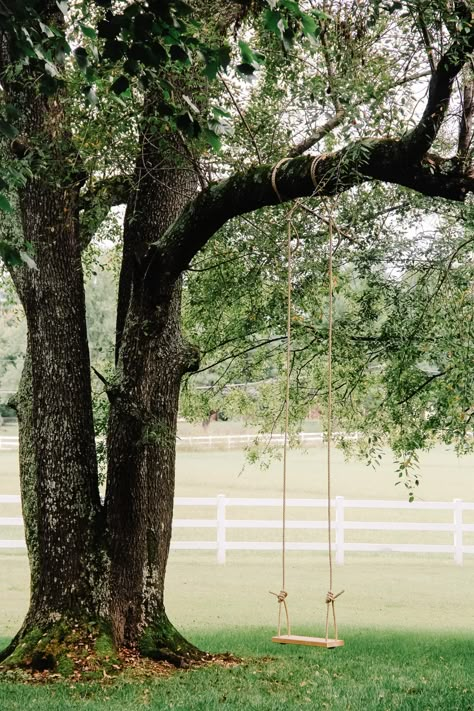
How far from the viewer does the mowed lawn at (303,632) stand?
278 inches

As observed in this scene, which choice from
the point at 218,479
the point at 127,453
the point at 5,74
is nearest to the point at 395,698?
the point at 127,453

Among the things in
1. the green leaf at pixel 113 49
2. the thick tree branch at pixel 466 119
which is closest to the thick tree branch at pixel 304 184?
the thick tree branch at pixel 466 119

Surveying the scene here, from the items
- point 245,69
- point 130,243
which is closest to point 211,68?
point 245,69

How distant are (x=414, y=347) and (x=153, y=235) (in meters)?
2.79

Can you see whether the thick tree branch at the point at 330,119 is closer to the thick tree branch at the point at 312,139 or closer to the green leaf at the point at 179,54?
the thick tree branch at the point at 312,139

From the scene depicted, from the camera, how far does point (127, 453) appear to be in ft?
27.0

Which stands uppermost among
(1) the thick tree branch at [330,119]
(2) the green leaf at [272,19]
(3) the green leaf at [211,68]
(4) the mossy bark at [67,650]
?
(1) the thick tree branch at [330,119]

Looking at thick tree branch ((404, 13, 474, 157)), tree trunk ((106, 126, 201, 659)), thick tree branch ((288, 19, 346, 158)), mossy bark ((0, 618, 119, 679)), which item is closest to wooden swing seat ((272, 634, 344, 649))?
mossy bark ((0, 618, 119, 679))

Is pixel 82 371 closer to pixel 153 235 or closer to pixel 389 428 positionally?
pixel 153 235

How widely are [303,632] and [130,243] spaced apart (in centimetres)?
578

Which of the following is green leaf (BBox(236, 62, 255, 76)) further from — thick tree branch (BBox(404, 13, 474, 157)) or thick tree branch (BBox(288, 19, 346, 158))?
thick tree branch (BBox(288, 19, 346, 158))

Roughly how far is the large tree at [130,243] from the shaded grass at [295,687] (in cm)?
64

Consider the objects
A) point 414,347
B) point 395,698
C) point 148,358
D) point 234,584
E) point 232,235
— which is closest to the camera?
point 395,698

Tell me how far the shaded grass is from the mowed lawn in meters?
0.01
